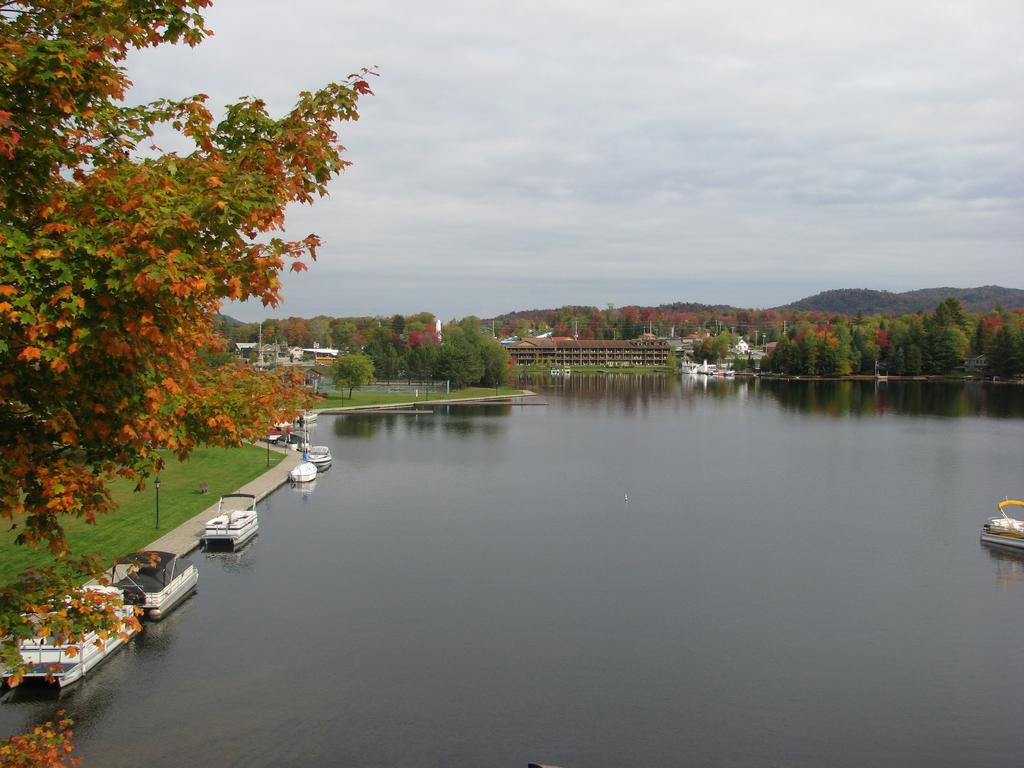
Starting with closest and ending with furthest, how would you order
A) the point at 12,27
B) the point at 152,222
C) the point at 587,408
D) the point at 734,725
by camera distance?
the point at 152,222
the point at 12,27
the point at 734,725
the point at 587,408

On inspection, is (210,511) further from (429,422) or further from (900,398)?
(900,398)

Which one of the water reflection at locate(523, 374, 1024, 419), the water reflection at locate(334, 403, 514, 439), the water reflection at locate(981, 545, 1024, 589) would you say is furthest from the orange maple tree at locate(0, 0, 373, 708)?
the water reflection at locate(523, 374, 1024, 419)

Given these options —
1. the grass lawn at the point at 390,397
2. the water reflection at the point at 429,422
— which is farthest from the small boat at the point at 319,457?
the grass lawn at the point at 390,397

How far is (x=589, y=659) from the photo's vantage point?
18.8 m

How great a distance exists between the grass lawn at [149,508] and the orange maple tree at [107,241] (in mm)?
12683

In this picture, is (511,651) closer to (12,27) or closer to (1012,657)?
(1012,657)

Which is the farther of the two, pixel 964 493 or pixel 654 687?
pixel 964 493

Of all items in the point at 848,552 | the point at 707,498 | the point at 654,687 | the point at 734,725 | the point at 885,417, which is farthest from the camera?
the point at 885,417

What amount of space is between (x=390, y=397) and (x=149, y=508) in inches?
2422

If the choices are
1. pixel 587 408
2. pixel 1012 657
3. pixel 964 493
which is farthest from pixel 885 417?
pixel 1012 657

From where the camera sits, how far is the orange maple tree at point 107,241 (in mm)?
5422

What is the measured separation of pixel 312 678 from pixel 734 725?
877 centimetres

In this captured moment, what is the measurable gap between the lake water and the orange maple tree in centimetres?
992

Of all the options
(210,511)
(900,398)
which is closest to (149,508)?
(210,511)
